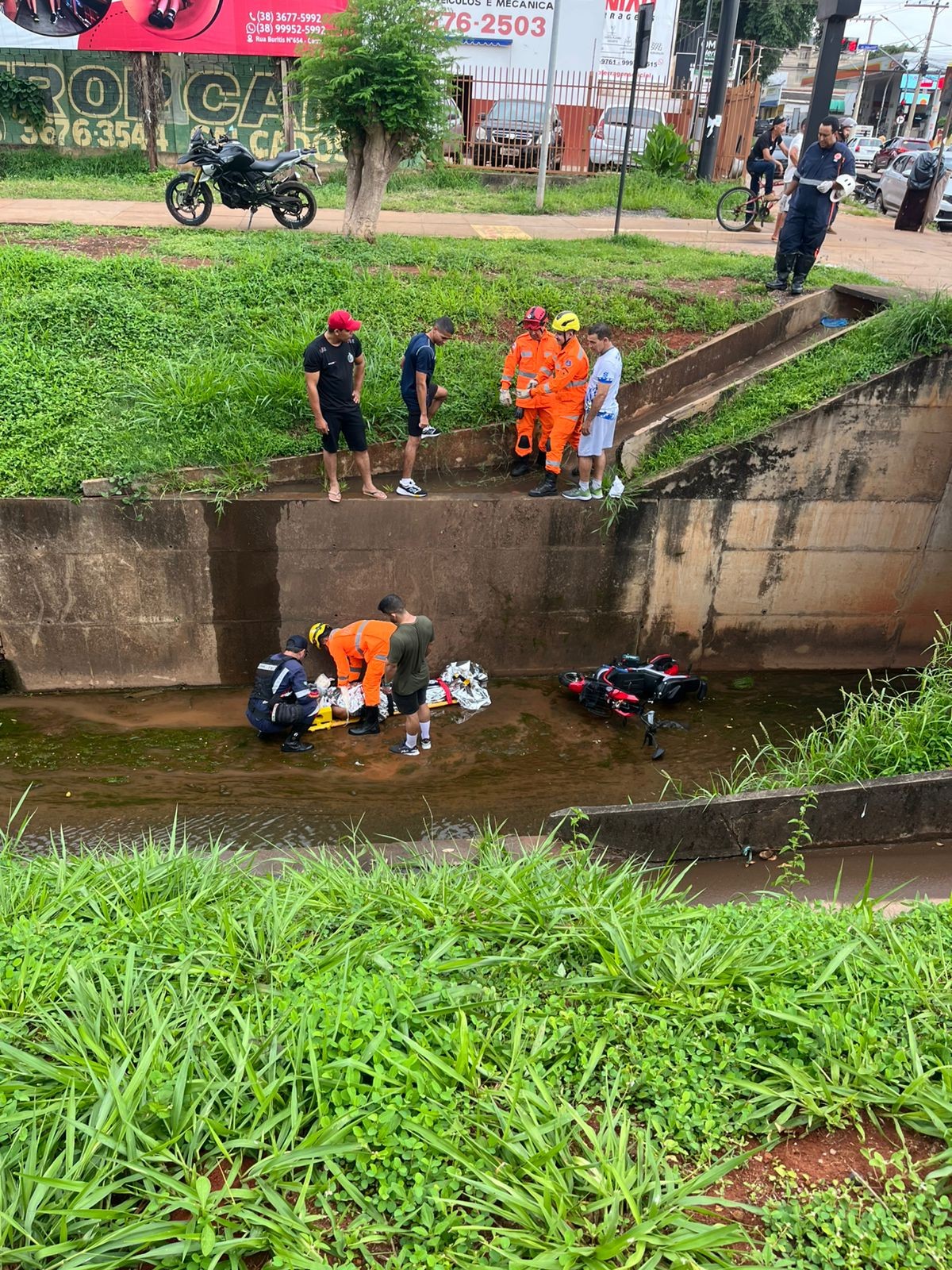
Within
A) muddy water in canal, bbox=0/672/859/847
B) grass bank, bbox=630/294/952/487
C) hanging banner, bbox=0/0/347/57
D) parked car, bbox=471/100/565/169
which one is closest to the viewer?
muddy water in canal, bbox=0/672/859/847

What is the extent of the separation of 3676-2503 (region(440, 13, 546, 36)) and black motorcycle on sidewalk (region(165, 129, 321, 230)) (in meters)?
12.2

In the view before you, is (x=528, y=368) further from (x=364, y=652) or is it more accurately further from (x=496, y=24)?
(x=496, y=24)

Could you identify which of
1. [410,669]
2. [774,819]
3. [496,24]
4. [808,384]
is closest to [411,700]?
[410,669]

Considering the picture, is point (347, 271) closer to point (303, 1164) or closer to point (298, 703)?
point (298, 703)

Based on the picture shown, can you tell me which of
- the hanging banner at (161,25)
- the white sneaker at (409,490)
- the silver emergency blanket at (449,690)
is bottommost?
the silver emergency blanket at (449,690)

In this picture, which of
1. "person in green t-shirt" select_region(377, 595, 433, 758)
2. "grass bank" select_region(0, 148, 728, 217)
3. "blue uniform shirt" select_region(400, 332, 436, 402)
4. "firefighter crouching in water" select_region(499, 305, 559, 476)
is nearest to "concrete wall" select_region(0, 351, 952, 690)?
"firefighter crouching in water" select_region(499, 305, 559, 476)

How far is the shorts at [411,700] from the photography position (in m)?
7.27

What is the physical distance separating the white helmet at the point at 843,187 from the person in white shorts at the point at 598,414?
3.57 metres

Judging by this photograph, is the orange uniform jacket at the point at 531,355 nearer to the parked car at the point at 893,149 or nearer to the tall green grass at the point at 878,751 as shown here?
the tall green grass at the point at 878,751

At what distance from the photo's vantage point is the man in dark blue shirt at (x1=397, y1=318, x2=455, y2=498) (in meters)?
7.90

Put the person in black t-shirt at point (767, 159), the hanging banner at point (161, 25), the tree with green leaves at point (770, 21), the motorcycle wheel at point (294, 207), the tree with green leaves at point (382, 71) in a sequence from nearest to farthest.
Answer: the tree with green leaves at point (382, 71) < the motorcycle wheel at point (294, 207) < the person in black t-shirt at point (767, 159) < the hanging banner at point (161, 25) < the tree with green leaves at point (770, 21)

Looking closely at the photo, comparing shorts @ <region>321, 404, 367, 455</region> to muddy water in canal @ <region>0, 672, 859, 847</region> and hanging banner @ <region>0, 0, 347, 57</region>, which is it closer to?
muddy water in canal @ <region>0, 672, 859, 847</region>

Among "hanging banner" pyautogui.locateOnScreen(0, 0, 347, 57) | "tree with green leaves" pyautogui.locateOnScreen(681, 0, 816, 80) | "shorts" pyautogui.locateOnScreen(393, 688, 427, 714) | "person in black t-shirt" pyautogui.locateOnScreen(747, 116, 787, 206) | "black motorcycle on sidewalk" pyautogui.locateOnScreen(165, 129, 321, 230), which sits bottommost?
"shorts" pyautogui.locateOnScreen(393, 688, 427, 714)

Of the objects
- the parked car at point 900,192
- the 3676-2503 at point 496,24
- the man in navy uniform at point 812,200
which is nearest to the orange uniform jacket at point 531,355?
the man in navy uniform at point 812,200
